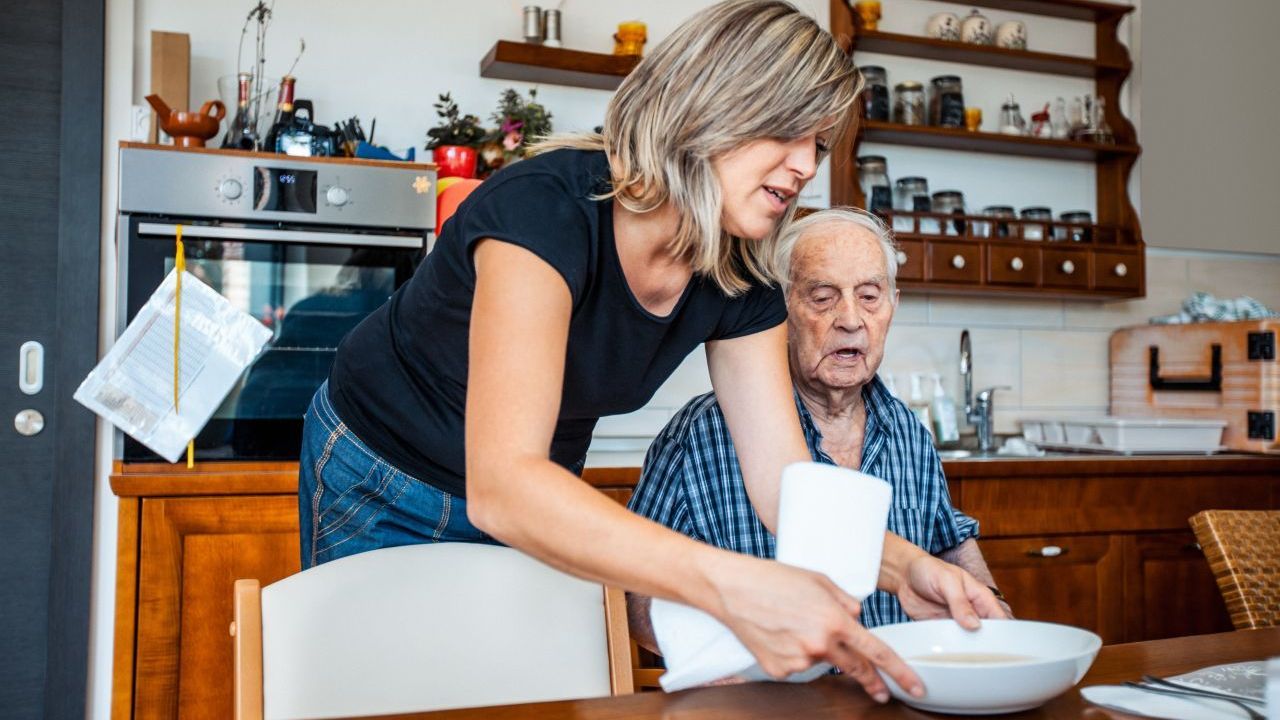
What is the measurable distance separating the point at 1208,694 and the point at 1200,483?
2.24 m

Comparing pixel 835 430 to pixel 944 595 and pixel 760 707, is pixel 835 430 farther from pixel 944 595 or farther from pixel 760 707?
pixel 760 707

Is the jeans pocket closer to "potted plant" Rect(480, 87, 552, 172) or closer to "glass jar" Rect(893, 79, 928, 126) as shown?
"potted plant" Rect(480, 87, 552, 172)

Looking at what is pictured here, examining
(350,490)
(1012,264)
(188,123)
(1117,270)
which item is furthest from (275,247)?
(1117,270)

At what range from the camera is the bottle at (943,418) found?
10.7 feet

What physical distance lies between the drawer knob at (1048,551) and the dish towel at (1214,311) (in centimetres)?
108

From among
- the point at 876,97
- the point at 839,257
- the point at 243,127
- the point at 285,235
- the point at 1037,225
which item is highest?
the point at 876,97

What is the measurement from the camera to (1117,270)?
3395mm

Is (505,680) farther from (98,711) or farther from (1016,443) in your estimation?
(1016,443)

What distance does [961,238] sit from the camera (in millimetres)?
3217

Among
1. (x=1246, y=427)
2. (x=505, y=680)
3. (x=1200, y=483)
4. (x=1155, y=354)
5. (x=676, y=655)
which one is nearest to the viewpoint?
(x=676, y=655)

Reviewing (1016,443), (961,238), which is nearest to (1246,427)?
(1016,443)

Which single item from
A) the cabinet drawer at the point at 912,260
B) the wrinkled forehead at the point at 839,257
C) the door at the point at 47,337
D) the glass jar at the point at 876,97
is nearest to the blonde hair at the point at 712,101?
the wrinkled forehead at the point at 839,257

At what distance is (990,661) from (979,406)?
8.00 ft

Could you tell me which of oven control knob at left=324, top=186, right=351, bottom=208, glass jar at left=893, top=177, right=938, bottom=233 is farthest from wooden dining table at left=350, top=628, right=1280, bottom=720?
glass jar at left=893, top=177, right=938, bottom=233
